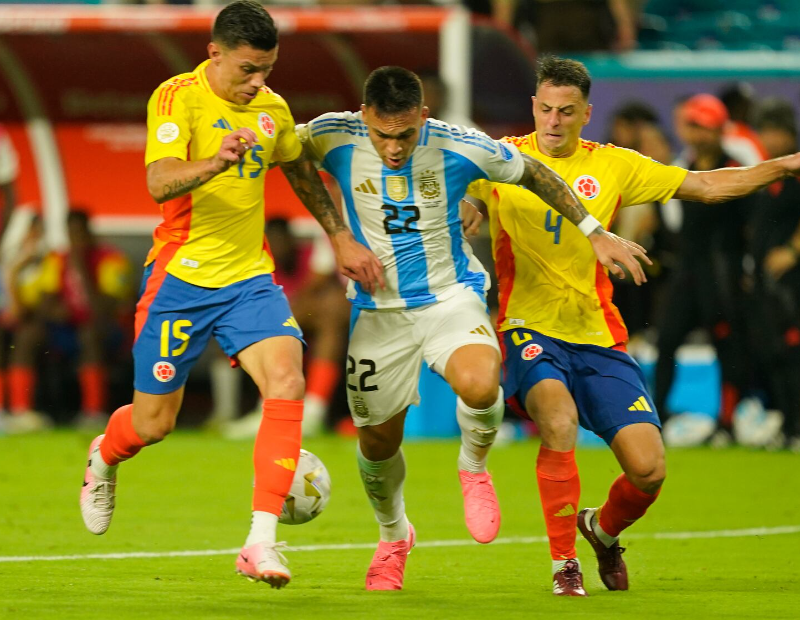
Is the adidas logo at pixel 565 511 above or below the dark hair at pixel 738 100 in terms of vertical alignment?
below

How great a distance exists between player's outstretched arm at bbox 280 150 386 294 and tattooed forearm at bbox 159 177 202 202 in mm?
792

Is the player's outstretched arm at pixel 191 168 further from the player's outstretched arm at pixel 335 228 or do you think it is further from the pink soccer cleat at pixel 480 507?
the pink soccer cleat at pixel 480 507

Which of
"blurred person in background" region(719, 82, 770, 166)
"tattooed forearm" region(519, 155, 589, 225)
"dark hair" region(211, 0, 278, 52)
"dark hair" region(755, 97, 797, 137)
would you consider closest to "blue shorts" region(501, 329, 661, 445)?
"tattooed forearm" region(519, 155, 589, 225)

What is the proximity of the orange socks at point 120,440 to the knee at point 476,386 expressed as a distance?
143 centimetres

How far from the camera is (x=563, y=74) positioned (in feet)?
21.8

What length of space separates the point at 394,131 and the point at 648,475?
1.81 m

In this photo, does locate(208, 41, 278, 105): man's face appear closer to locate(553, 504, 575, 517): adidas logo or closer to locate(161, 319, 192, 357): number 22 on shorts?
locate(161, 319, 192, 357): number 22 on shorts

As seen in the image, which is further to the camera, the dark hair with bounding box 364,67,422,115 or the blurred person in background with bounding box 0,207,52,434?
the blurred person in background with bounding box 0,207,52,434

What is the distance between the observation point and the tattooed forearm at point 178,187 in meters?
5.95

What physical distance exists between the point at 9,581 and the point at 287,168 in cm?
215

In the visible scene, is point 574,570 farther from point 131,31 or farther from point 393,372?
point 131,31

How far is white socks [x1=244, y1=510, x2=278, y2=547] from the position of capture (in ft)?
18.9

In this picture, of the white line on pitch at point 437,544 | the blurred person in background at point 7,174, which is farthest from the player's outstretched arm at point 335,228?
the blurred person in background at point 7,174

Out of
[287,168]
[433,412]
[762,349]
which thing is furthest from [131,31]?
[287,168]
